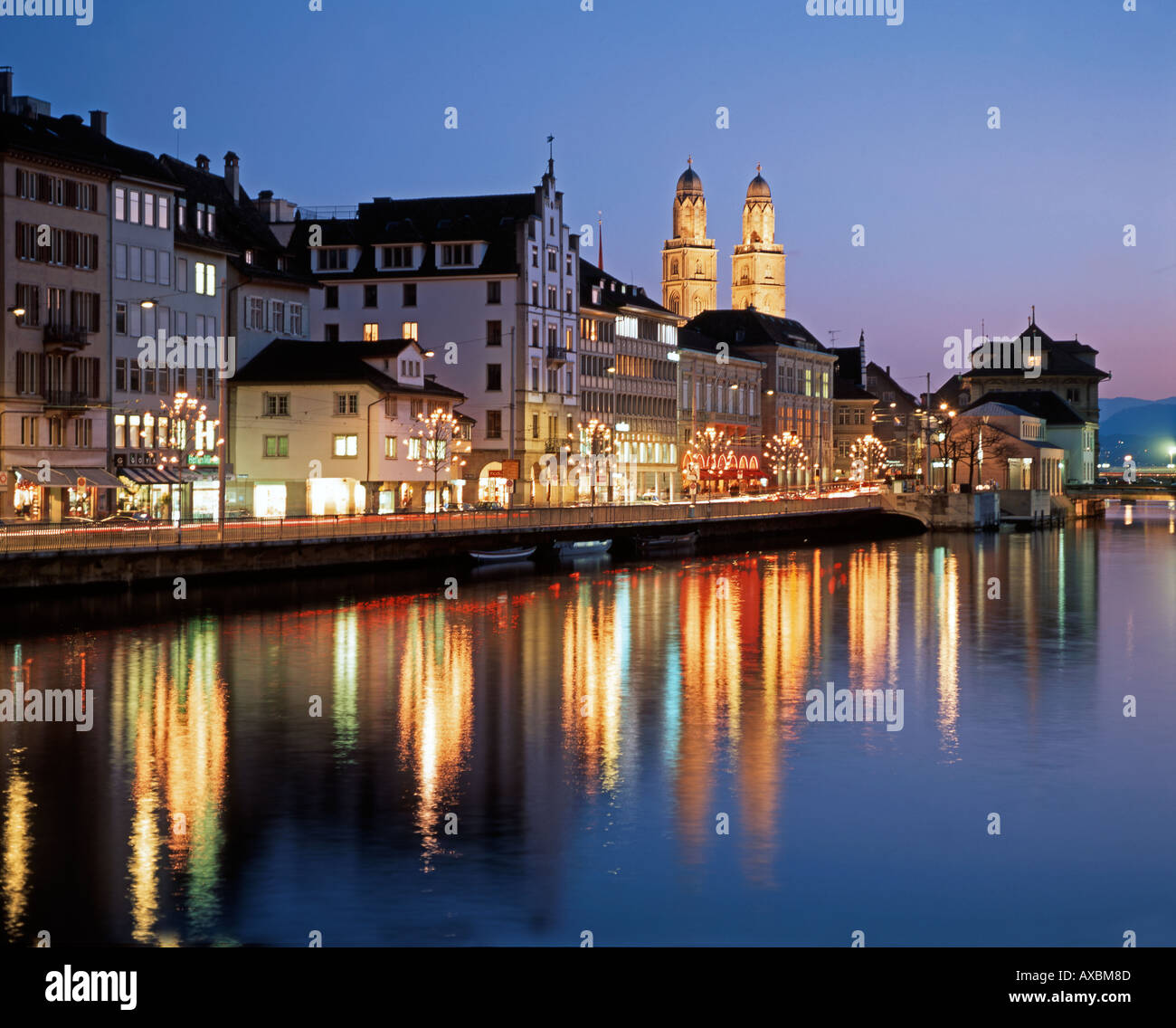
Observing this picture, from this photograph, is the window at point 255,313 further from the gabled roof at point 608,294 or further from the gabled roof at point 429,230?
the gabled roof at point 608,294

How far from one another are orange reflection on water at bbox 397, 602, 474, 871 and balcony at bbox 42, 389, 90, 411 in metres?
22.9

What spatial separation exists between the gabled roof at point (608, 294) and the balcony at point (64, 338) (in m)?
58.1

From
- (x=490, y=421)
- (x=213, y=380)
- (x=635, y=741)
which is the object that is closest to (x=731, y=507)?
(x=490, y=421)

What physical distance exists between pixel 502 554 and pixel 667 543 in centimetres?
1763

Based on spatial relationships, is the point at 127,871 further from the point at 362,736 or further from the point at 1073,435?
the point at 1073,435

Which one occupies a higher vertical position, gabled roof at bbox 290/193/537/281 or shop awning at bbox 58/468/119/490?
gabled roof at bbox 290/193/537/281

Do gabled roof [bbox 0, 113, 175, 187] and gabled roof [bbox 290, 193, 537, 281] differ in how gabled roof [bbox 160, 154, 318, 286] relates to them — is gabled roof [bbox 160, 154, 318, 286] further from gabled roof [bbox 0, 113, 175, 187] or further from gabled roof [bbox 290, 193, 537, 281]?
gabled roof [bbox 290, 193, 537, 281]

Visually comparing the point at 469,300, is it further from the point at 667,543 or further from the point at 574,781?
the point at 574,781

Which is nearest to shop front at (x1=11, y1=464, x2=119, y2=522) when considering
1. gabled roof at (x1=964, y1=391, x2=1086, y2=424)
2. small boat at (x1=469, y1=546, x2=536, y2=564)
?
small boat at (x1=469, y1=546, x2=536, y2=564)

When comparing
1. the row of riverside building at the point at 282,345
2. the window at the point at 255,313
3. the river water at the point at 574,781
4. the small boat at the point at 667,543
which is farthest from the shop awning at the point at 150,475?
the small boat at the point at 667,543

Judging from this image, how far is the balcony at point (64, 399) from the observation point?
242ft

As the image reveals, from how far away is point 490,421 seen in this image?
112 meters

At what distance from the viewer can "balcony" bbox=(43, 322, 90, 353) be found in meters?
73.9

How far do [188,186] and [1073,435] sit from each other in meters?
117
